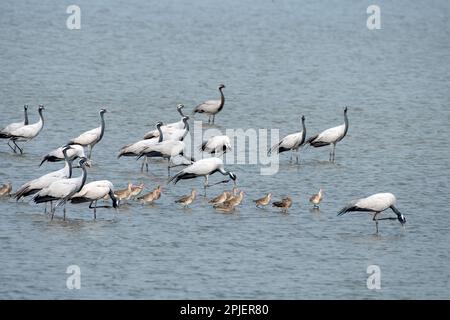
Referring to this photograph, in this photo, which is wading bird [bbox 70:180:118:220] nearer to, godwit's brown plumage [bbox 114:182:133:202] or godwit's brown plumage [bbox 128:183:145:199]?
godwit's brown plumage [bbox 114:182:133:202]

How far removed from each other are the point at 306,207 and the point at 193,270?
410 cm

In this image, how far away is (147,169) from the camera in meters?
23.2

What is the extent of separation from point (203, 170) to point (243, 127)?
6.35 metres

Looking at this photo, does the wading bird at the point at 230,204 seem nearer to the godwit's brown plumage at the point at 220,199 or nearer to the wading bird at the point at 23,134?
the godwit's brown plumage at the point at 220,199

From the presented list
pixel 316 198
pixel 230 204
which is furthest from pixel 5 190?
pixel 316 198

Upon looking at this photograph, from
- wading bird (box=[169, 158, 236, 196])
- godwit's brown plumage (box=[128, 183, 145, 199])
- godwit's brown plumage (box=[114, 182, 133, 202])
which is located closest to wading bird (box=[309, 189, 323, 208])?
wading bird (box=[169, 158, 236, 196])

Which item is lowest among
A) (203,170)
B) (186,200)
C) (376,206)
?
(376,206)

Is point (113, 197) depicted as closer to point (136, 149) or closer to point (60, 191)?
point (60, 191)

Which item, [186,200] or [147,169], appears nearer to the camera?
[186,200]

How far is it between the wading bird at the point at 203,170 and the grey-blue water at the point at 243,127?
0.38 metres

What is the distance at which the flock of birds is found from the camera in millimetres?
19359

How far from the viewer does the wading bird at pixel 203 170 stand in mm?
21609

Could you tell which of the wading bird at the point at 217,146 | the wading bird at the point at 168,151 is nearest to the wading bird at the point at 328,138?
the wading bird at the point at 217,146
